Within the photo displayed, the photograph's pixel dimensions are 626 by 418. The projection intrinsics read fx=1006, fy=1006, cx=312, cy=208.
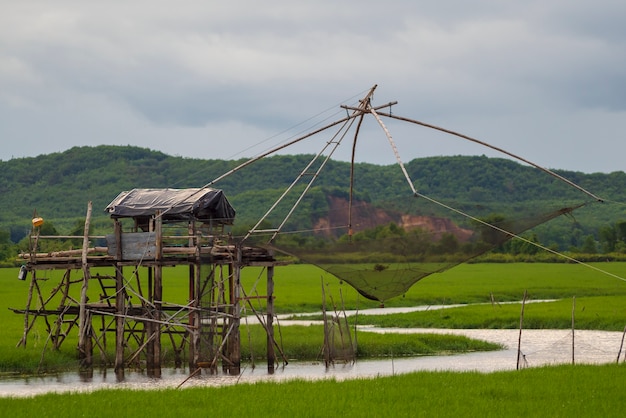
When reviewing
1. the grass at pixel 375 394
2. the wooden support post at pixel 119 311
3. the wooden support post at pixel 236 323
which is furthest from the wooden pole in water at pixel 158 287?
the grass at pixel 375 394

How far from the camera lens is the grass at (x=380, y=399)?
1658 cm

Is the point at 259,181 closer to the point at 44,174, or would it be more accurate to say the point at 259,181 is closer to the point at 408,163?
the point at 408,163

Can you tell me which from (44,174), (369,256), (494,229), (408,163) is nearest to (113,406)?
(369,256)

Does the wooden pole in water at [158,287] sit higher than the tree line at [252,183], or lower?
lower

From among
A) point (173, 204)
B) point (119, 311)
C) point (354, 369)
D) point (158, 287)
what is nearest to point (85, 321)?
point (119, 311)

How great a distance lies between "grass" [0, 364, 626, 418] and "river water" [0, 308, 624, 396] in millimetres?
1925

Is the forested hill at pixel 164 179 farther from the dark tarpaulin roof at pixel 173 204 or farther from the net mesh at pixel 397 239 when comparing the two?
the net mesh at pixel 397 239

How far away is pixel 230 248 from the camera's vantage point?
22.2 metres

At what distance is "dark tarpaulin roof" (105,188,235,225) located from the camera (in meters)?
23.1

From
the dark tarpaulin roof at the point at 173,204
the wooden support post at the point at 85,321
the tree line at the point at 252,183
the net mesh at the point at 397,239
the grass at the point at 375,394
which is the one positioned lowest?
the grass at the point at 375,394

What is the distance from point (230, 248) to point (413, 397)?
6.02 meters

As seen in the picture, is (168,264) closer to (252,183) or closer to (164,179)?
(252,183)

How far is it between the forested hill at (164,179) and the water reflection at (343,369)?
6086 centimetres

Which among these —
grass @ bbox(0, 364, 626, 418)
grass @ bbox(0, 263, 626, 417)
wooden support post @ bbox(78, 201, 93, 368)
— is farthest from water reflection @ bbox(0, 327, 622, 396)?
grass @ bbox(0, 364, 626, 418)
